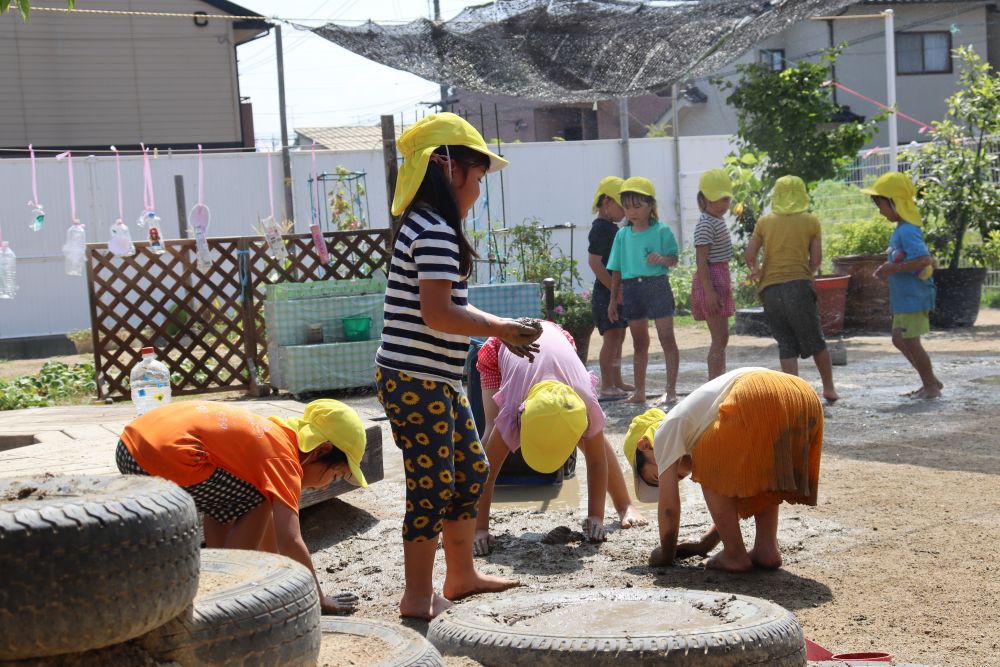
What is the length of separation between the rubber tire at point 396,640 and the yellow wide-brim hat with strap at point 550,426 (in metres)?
1.45

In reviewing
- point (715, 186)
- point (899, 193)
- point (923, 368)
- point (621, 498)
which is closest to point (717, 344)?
point (715, 186)

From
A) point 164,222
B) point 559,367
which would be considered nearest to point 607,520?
point 559,367

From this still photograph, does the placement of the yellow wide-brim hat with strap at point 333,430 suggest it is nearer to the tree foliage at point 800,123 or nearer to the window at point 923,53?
the tree foliage at point 800,123

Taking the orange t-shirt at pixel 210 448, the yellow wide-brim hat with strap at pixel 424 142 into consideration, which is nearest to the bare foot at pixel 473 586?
the orange t-shirt at pixel 210 448

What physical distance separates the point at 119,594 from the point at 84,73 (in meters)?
22.6

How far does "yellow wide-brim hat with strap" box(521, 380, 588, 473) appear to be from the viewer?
421cm

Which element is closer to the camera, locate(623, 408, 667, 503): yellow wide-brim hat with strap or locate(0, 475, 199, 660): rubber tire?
locate(0, 475, 199, 660): rubber tire

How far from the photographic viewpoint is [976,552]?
4.21 meters

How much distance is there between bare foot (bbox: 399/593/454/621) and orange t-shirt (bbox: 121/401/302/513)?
0.52m

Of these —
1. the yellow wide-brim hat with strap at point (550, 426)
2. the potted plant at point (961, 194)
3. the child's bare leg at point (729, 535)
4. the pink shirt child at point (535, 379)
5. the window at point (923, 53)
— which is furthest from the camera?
the window at point (923, 53)

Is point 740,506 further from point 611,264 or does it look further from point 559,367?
point 611,264

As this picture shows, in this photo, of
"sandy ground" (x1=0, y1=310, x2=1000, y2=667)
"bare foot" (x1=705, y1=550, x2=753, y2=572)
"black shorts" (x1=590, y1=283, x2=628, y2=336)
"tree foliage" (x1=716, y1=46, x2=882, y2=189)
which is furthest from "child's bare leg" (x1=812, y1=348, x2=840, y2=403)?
"tree foliage" (x1=716, y1=46, x2=882, y2=189)

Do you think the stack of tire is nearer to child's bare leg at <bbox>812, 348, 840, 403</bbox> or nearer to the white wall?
child's bare leg at <bbox>812, 348, 840, 403</bbox>

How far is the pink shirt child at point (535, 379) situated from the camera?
452 cm
